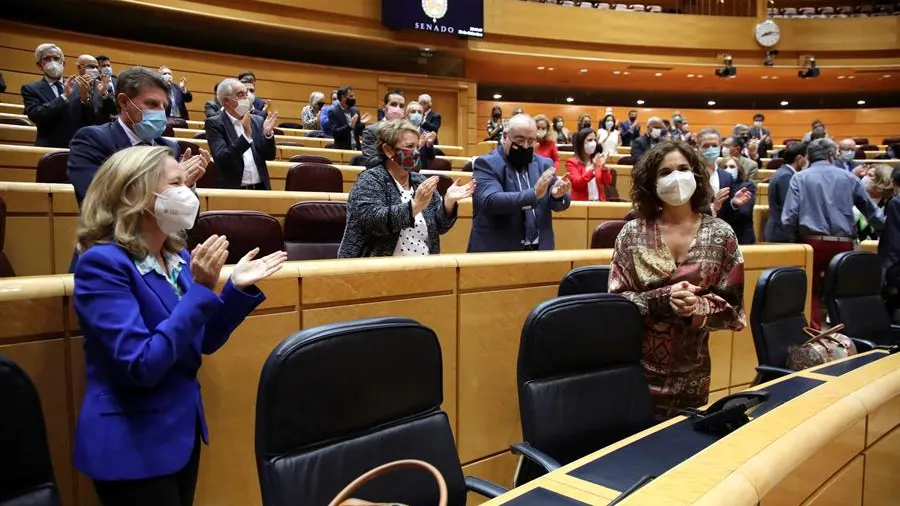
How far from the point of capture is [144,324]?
49.7 inches

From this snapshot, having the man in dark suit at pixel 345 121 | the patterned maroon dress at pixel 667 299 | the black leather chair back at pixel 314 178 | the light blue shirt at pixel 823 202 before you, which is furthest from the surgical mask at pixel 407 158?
the man in dark suit at pixel 345 121

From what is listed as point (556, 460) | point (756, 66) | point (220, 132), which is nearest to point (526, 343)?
point (556, 460)

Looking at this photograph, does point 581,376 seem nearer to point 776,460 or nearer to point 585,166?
point 776,460

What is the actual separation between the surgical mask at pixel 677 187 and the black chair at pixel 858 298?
1600 mm

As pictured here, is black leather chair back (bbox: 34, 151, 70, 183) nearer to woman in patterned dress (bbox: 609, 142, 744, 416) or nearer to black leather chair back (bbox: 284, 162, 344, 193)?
black leather chair back (bbox: 284, 162, 344, 193)

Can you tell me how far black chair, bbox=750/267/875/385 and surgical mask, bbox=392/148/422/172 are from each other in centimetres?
136

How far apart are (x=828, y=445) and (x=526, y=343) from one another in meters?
0.68

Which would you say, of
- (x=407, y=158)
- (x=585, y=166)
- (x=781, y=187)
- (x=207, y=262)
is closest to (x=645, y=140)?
(x=781, y=187)

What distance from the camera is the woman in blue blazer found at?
1209 millimetres

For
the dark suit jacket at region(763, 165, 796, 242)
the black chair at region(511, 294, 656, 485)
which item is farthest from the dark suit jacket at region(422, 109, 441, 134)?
the black chair at region(511, 294, 656, 485)

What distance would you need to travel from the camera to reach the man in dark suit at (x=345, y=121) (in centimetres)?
654

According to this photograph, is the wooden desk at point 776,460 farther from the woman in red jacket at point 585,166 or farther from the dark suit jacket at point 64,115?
the dark suit jacket at point 64,115

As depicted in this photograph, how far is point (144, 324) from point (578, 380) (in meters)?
1.03

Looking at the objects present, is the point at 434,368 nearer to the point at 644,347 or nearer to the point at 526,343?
the point at 526,343
